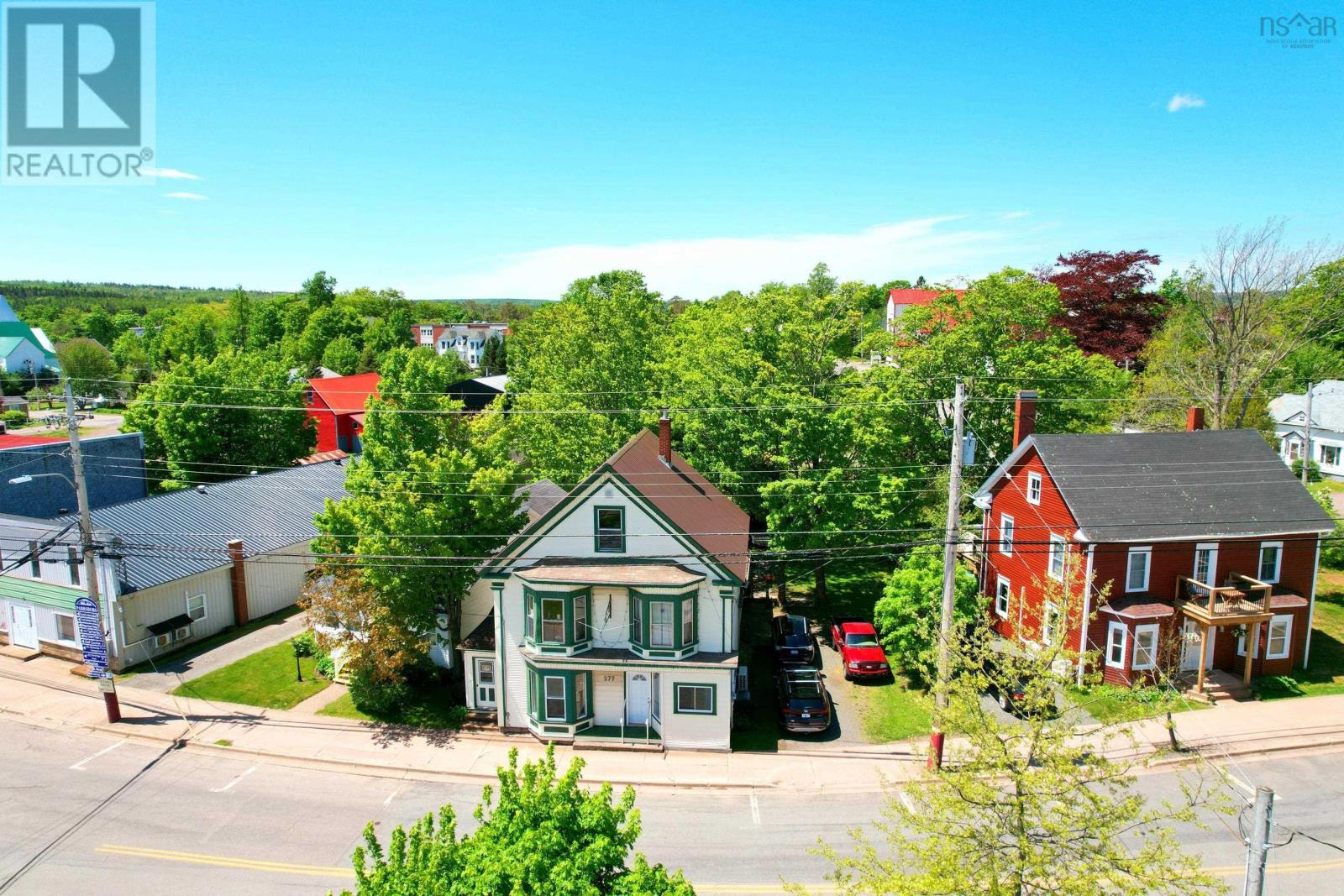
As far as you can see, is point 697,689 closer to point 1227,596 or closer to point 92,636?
point 1227,596

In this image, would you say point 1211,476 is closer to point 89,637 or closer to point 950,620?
point 950,620

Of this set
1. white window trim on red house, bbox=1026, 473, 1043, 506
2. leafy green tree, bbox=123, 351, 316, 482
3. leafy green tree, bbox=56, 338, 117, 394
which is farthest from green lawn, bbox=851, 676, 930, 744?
leafy green tree, bbox=56, 338, 117, 394

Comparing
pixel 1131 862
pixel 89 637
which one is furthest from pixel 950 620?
pixel 89 637

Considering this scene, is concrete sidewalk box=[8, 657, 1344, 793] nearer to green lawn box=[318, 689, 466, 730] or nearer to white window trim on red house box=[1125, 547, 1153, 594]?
green lawn box=[318, 689, 466, 730]

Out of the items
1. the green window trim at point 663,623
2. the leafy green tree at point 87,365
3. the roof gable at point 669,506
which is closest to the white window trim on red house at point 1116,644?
the roof gable at point 669,506

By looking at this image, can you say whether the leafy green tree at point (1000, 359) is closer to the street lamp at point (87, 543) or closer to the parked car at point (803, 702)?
the parked car at point (803, 702)

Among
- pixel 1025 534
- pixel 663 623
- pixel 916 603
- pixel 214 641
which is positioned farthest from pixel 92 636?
pixel 1025 534
